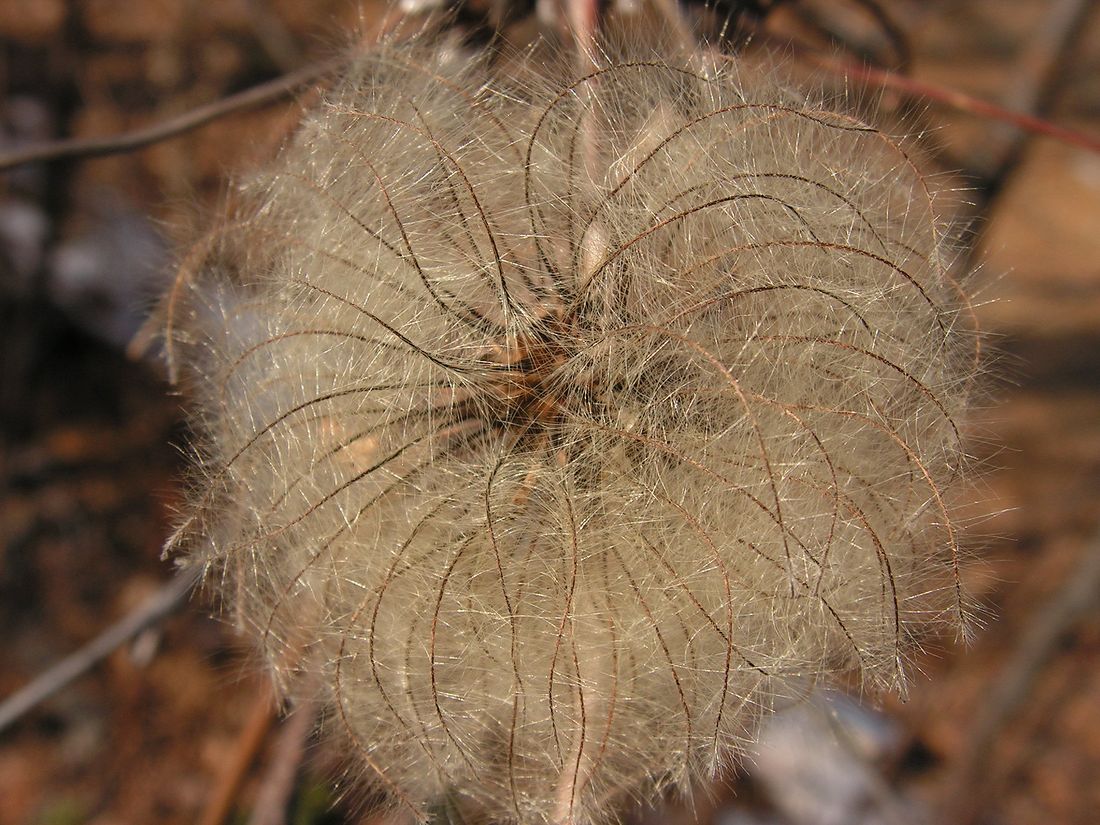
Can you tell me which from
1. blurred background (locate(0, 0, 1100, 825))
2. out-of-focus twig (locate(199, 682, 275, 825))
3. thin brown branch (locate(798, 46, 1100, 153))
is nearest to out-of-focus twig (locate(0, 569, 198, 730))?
out-of-focus twig (locate(199, 682, 275, 825))

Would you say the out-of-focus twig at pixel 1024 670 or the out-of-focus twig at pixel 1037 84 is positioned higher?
the out-of-focus twig at pixel 1037 84

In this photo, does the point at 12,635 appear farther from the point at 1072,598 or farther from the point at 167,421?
the point at 1072,598

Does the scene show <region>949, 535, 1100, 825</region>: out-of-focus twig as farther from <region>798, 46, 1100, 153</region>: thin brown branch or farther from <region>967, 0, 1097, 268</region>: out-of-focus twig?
<region>798, 46, 1100, 153</region>: thin brown branch

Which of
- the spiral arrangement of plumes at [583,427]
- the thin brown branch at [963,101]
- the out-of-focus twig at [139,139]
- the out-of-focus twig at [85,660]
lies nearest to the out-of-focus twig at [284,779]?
the spiral arrangement of plumes at [583,427]

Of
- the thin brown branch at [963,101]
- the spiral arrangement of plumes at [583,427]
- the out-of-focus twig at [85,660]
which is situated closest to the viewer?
the spiral arrangement of plumes at [583,427]

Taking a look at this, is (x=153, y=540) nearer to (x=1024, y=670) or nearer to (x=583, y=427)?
(x=583, y=427)

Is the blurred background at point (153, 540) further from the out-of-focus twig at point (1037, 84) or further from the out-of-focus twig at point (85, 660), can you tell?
the out-of-focus twig at point (85, 660)

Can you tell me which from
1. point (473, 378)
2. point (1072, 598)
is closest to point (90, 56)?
point (473, 378)
